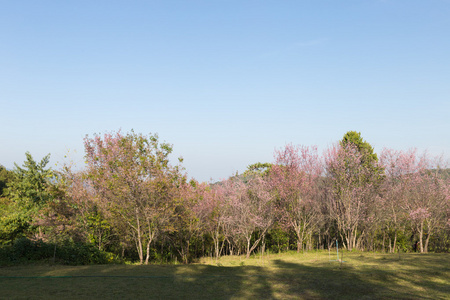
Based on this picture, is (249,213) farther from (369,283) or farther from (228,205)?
(369,283)

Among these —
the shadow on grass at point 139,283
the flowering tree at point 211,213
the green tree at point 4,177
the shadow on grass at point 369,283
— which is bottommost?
the shadow on grass at point 139,283

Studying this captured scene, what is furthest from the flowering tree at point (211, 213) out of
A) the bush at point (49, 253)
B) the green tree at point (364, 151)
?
the green tree at point (364, 151)

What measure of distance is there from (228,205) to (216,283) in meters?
14.5

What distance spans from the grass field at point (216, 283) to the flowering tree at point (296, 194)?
13.8 meters

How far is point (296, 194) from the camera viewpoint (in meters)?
28.6

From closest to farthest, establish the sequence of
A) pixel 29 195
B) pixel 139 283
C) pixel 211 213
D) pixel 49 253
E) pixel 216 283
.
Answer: pixel 139 283
pixel 216 283
pixel 49 253
pixel 211 213
pixel 29 195

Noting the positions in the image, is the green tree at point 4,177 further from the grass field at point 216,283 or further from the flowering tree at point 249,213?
the grass field at point 216,283

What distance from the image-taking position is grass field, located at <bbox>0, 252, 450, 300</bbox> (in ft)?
32.6

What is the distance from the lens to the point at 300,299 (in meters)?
9.72

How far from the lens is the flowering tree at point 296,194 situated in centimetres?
2836

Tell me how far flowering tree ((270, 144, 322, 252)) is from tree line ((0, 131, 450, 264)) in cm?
10

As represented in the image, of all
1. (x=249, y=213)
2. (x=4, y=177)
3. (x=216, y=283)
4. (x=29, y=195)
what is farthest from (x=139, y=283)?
(x=4, y=177)

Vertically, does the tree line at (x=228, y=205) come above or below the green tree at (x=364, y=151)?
below

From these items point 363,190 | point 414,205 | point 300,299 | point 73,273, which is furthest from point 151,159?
point 414,205
